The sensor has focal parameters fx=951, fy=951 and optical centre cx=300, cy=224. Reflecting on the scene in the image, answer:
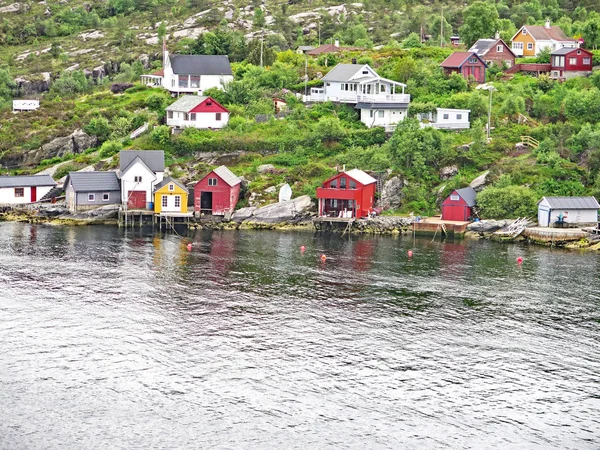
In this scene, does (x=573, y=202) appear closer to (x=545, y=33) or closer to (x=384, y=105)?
→ (x=384, y=105)

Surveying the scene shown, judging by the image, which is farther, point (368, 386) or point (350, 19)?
point (350, 19)

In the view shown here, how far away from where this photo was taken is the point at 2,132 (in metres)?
120

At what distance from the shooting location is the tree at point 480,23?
14238cm

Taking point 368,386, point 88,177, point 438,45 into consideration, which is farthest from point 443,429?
point 438,45

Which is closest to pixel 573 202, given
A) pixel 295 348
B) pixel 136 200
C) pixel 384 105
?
pixel 384 105

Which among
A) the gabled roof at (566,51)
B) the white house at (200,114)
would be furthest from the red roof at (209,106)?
the gabled roof at (566,51)

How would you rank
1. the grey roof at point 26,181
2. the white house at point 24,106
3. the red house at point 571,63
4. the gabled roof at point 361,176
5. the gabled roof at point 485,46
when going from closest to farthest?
the gabled roof at point 361,176, the grey roof at point 26,181, the red house at point 571,63, the white house at point 24,106, the gabled roof at point 485,46

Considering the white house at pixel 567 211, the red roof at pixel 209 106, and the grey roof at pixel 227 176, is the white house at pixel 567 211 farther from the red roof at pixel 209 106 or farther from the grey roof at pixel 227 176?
the red roof at pixel 209 106

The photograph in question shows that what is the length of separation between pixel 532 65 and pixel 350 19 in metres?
58.7

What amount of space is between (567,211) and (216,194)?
34922 mm

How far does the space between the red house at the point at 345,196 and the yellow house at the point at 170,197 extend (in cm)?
1406

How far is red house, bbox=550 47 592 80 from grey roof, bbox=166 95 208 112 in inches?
1900

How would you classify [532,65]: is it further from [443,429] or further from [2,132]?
[443,429]

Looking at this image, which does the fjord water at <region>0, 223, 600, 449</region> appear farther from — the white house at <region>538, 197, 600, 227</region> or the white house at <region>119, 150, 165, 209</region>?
the white house at <region>119, 150, 165, 209</region>
